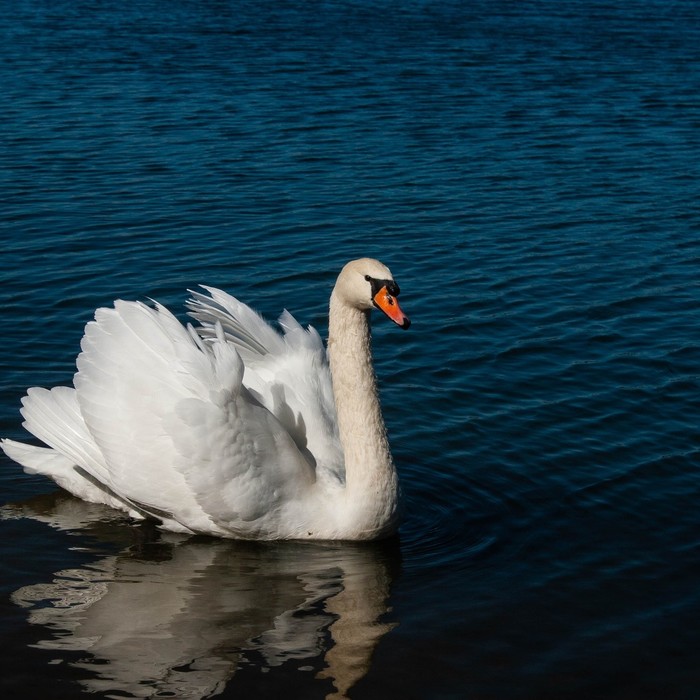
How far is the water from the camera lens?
23.8ft

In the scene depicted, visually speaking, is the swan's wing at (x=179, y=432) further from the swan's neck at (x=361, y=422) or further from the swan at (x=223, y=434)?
the swan's neck at (x=361, y=422)

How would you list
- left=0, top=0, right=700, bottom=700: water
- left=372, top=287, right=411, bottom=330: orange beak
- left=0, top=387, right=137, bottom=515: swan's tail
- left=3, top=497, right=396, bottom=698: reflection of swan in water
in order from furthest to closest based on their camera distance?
left=0, top=387, right=137, bottom=515: swan's tail
left=372, top=287, right=411, bottom=330: orange beak
left=0, top=0, right=700, bottom=700: water
left=3, top=497, right=396, bottom=698: reflection of swan in water

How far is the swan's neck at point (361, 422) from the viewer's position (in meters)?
8.41

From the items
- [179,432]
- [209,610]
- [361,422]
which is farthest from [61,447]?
[361,422]

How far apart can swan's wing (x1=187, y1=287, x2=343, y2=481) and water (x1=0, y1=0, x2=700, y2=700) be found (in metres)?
0.83

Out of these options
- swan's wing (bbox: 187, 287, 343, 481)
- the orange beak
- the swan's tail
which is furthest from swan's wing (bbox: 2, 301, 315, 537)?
the orange beak

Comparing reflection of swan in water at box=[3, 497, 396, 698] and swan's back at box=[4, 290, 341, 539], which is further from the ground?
swan's back at box=[4, 290, 341, 539]

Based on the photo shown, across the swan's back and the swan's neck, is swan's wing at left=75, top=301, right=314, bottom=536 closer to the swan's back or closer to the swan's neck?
the swan's back

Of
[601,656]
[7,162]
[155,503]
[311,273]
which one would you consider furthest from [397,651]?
[7,162]

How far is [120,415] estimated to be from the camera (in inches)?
332

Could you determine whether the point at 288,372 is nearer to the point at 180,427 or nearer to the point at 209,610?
the point at 180,427

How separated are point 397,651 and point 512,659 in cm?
63

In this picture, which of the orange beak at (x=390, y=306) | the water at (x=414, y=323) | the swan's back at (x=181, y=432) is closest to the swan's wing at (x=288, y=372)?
the swan's back at (x=181, y=432)

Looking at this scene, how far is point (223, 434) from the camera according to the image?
8062 millimetres
